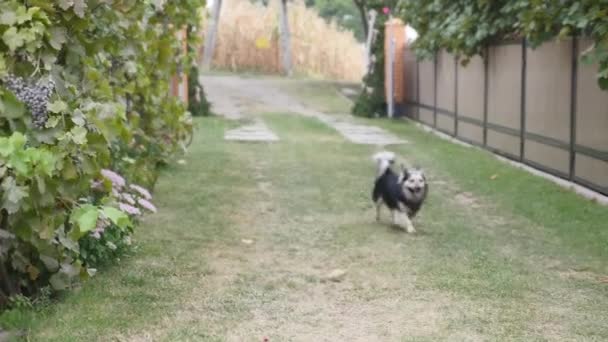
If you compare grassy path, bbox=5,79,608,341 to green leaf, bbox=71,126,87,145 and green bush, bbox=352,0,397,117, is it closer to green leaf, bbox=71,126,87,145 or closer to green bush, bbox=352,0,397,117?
green leaf, bbox=71,126,87,145

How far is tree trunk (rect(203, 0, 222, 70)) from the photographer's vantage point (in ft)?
89.9

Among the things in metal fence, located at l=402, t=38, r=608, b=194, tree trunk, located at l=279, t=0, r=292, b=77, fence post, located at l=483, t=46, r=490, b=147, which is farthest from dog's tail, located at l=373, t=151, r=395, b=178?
tree trunk, located at l=279, t=0, r=292, b=77

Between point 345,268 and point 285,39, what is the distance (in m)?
23.6

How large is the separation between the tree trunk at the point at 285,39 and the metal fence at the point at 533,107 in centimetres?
1308

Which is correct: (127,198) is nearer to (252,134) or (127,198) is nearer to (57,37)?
(57,37)

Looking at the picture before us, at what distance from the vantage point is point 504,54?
38.2ft

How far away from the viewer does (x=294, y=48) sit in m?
30.7

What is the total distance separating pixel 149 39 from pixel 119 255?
2.68m

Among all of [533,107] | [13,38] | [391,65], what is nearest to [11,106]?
[13,38]

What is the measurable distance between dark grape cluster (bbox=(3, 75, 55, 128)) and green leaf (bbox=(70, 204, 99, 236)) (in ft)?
1.70

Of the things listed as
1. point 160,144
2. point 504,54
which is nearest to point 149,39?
point 160,144

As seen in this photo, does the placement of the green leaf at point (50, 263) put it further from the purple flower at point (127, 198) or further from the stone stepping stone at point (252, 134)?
the stone stepping stone at point (252, 134)

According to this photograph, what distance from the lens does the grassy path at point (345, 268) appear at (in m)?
4.40

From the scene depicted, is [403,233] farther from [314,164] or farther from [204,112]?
[204,112]
